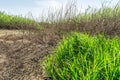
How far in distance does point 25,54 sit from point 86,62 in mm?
2038

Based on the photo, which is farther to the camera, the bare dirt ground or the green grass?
the green grass

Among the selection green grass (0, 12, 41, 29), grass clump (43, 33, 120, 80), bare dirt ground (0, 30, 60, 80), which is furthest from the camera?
green grass (0, 12, 41, 29)

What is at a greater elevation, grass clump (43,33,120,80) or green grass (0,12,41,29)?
green grass (0,12,41,29)

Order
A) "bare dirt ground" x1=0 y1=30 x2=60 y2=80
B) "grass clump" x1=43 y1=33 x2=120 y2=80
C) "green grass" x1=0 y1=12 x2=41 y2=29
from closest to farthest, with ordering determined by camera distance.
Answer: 1. "grass clump" x1=43 y1=33 x2=120 y2=80
2. "bare dirt ground" x1=0 y1=30 x2=60 y2=80
3. "green grass" x1=0 y1=12 x2=41 y2=29

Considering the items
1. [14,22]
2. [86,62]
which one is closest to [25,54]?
[86,62]

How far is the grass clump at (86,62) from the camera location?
3936mm

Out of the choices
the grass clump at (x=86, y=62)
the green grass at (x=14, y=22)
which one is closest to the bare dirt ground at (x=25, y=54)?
the grass clump at (x=86, y=62)

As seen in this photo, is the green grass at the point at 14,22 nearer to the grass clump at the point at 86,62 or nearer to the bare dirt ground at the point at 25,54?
the bare dirt ground at the point at 25,54

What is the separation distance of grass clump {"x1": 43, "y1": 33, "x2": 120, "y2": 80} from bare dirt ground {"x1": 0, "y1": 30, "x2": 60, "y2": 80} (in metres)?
0.32

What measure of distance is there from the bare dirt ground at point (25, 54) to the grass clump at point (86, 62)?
1.05ft

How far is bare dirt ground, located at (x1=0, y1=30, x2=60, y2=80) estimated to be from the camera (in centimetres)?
510

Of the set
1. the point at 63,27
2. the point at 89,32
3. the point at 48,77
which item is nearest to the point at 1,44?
the point at 63,27

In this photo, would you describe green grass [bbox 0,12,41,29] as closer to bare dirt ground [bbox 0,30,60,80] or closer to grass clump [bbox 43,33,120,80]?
bare dirt ground [bbox 0,30,60,80]

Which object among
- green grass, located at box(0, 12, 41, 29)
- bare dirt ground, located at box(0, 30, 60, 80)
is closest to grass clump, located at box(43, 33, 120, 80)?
bare dirt ground, located at box(0, 30, 60, 80)
